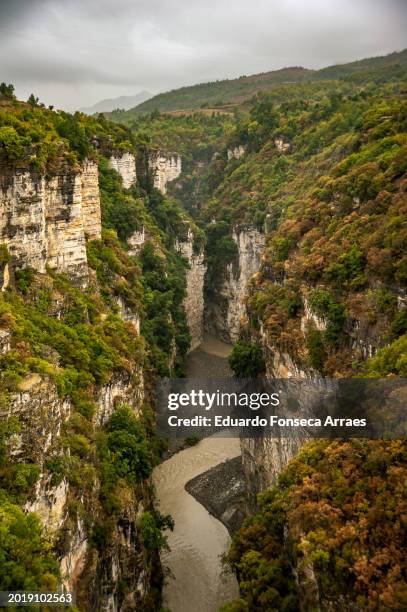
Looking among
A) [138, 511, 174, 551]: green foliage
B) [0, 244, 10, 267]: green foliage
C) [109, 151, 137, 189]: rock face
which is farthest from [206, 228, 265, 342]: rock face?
[0, 244, 10, 267]: green foliage

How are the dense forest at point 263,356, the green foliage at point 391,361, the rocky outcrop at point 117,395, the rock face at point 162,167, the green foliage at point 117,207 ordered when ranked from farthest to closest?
the rock face at point 162,167 → the green foliage at point 117,207 → the rocky outcrop at point 117,395 → the green foliage at point 391,361 → the dense forest at point 263,356

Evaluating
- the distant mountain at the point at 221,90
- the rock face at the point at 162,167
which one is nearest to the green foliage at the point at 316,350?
the rock face at the point at 162,167

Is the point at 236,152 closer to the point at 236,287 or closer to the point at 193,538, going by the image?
the point at 236,287

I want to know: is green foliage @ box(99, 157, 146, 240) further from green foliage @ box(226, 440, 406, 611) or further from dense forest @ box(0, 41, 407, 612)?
green foliage @ box(226, 440, 406, 611)

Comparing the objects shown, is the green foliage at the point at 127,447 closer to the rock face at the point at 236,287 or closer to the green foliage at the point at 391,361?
the green foliage at the point at 391,361

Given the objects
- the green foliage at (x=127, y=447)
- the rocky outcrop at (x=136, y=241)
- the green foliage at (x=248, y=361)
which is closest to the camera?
the green foliage at (x=127, y=447)

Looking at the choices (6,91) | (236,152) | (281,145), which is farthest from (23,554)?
(236,152)
